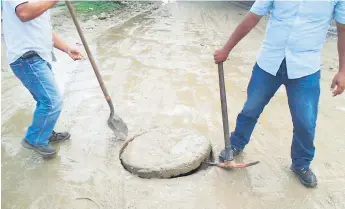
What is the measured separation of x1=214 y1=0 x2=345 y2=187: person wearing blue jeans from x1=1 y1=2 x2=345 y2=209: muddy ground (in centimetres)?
40

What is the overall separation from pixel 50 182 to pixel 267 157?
6.36ft

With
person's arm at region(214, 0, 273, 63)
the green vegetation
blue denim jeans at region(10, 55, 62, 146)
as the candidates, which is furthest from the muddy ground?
the green vegetation

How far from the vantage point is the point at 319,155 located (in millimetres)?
3275

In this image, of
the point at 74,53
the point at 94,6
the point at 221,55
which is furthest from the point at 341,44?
the point at 94,6

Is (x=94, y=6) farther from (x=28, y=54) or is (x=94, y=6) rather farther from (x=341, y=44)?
(x=341, y=44)

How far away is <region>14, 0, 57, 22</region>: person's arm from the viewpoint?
2.60 m

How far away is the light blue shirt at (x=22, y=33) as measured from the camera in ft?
8.96

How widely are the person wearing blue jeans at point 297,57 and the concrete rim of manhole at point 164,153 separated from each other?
655mm

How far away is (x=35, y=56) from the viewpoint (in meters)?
2.88

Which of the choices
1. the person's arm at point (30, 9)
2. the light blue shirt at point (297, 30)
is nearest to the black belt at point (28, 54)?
the person's arm at point (30, 9)

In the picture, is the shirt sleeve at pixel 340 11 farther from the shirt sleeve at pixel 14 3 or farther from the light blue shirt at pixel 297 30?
the shirt sleeve at pixel 14 3

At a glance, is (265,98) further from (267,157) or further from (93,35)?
(93,35)

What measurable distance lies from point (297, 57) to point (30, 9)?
6.57 ft

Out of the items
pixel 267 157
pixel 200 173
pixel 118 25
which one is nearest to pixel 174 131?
pixel 200 173
